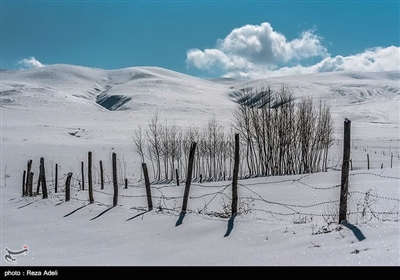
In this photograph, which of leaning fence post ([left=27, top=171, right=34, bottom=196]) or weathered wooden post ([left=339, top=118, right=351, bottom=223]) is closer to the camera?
weathered wooden post ([left=339, top=118, right=351, bottom=223])

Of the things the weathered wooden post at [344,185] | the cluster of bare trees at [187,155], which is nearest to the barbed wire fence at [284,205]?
the weathered wooden post at [344,185]

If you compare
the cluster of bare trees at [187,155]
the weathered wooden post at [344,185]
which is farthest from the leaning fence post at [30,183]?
the cluster of bare trees at [187,155]

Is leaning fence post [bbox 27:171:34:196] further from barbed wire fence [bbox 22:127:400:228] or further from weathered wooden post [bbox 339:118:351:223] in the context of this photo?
weathered wooden post [bbox 339:118:351:223]

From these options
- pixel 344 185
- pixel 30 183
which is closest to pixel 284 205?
pixel 344 185

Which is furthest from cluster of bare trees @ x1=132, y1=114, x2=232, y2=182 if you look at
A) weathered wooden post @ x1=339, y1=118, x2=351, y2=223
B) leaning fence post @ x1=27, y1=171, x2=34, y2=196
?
weathered wooden post @ x1=339, y1=118, x2=351, y2=223

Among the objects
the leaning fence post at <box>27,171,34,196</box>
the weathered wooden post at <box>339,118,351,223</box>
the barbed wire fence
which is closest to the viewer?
the weathered wooden post at <box>339,118,351,223</box>

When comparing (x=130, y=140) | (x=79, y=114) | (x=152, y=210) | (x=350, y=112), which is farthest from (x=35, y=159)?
(x=350, y=112)

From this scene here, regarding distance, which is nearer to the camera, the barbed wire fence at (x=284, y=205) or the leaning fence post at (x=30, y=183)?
the barbed wire fence at (x=284, y=205)

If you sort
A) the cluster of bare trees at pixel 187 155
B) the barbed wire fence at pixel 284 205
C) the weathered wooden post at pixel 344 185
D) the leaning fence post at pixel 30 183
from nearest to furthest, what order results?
the weathered wooden post at pixel 344 185 < the barbed wire fence at pixel 284 205 < the leaning fence post at pixel 30 183 < the cluster of bare trees at pixel 187 155

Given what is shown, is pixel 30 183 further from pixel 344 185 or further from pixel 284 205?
pixel 344 185

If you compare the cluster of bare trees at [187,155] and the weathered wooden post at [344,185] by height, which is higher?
the weathered wooden post at [344,185]

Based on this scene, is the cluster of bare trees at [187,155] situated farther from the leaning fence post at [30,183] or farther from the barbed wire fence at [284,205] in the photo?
the barbed wire fence at [284,205]

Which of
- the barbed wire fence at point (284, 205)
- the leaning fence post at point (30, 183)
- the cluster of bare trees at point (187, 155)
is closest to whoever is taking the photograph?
the barbed wire fence at point (284, 205)

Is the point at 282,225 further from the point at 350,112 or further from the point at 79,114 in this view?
the point at 350,112
